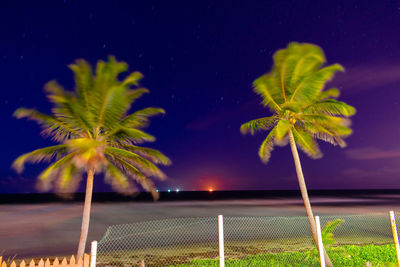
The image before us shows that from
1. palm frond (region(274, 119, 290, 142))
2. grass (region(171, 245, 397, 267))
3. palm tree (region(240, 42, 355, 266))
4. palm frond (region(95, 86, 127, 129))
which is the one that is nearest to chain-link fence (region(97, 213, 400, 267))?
grass (region(171, 245, 397, 267))

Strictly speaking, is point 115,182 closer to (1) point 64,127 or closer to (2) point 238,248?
(1) point 64,127

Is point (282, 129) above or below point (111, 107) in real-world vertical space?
below

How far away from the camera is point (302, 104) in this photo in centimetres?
1080

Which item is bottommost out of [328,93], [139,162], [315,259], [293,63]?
[315,259]

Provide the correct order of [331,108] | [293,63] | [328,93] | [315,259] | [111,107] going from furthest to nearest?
[328,93] < [331,108] < [293,63] < [315,259] < [111,107]

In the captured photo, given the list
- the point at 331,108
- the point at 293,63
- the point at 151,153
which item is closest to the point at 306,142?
the point at 331,108

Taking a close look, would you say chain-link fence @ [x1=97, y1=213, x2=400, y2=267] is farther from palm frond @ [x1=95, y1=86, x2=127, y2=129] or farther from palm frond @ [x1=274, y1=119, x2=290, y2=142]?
palm frond @ [x1=274, y1=119, x2=290, y2=142]

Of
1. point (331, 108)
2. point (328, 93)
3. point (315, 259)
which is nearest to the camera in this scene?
point (315, 259)

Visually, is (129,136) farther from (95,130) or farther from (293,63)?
(293,63)

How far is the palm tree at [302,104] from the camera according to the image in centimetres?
1048

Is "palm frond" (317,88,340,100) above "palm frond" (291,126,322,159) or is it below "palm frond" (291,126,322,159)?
above

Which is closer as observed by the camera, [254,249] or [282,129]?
[282,129]

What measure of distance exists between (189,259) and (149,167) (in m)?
5.13

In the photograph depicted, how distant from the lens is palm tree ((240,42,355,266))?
1048 centimetres
